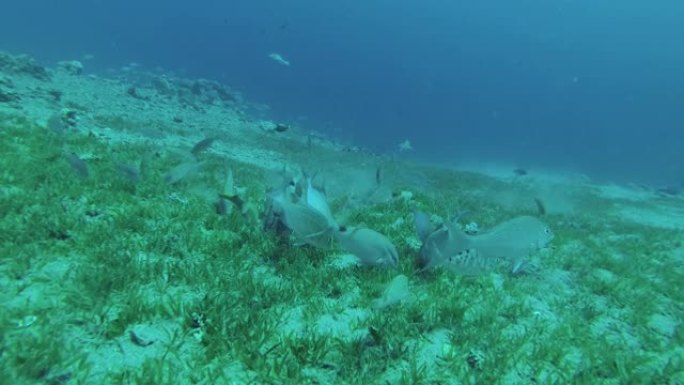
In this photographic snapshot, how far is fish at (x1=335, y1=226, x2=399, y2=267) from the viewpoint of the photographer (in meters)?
5.00

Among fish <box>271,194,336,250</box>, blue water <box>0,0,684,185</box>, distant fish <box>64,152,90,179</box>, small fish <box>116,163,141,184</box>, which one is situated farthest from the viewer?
blue water <box>0,0,684,185</box>

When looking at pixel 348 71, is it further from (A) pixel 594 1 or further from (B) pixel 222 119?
(B) pixel 222 119

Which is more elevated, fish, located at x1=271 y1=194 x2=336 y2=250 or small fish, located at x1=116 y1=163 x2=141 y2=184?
fish, located at x1=271 y1=194 x2=336 y2=250

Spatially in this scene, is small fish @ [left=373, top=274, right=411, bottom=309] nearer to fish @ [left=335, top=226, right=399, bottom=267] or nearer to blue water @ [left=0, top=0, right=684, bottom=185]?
fish @ [left=335, top=226, right=399, bottom=267]

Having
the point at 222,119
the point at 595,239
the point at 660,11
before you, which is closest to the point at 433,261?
the point at 595,239

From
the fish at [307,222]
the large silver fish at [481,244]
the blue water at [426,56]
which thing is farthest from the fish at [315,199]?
the blue water at [426,56]

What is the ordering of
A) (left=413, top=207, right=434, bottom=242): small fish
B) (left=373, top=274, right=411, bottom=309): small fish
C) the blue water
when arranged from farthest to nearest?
1. the blue water
2. (left=413, top=207, right=434, bottom=242): small fish
3. (left=373, top=274, right=411, bottom=309): small fish

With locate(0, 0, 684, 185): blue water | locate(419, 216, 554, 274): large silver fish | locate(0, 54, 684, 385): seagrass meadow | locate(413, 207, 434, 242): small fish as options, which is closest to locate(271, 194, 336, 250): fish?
locate(0, 54, 684, 385): seagrass meadow

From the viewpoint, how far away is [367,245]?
17.0 feet

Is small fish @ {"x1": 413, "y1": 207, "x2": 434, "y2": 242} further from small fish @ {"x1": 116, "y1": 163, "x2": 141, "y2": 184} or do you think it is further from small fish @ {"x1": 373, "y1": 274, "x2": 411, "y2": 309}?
small fish @ {"x1": 116, "y1": 163, "x2": 141, "y2": 184}

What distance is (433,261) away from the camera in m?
5.39

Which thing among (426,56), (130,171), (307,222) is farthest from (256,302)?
(426,56)

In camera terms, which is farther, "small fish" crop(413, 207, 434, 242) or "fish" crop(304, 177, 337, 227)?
"small fish" crop(413, 207, 434, 242)

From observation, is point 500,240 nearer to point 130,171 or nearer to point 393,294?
point 393,294
